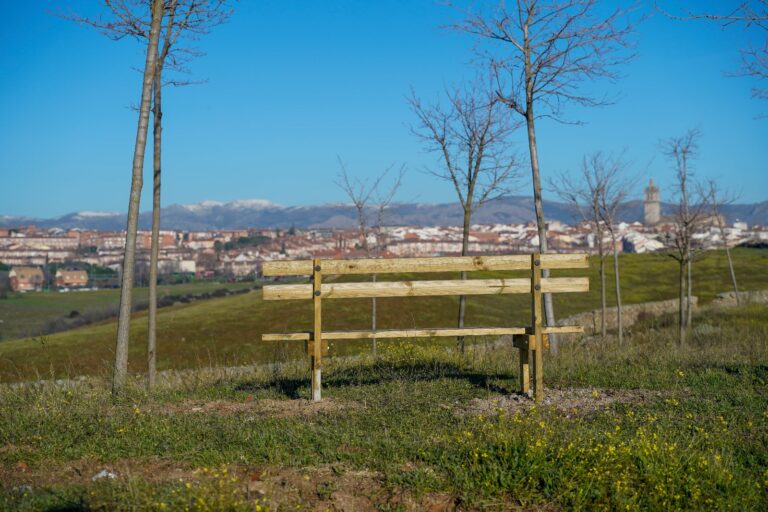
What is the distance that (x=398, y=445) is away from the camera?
6445 mm

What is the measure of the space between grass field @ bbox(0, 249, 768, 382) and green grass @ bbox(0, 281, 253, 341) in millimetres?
7042

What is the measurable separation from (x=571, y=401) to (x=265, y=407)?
3696 millimetres

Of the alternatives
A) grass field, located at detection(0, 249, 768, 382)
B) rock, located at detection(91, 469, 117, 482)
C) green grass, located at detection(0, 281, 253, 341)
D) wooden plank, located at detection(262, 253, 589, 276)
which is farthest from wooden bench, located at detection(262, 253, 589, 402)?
green grass, located at detection(0, 281, 253, 341)

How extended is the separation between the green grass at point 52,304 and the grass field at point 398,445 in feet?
123

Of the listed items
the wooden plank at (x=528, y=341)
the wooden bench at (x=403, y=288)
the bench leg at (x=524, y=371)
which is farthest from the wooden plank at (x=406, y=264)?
the bench leg at (x=524, y=371)

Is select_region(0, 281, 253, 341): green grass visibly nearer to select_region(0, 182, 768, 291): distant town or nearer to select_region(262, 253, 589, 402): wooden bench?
select_region(0, 182, 768, 291): distant town

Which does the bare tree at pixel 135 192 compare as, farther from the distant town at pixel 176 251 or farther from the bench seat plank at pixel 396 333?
the distant town at pixel 176 251

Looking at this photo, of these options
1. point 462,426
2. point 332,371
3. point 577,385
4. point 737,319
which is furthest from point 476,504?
point 737,319

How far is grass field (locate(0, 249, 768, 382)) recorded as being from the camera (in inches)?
1171

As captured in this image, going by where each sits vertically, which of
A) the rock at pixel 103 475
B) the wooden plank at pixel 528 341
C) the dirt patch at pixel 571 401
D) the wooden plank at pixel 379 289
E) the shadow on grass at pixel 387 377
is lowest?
the shadow on grass at pixel 387 377

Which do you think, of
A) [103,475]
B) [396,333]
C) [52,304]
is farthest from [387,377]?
[52,304]

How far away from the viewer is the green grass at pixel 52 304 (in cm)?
4700

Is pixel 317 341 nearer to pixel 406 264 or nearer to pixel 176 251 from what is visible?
pixel 406 264

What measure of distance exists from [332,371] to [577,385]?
3.76 metres
